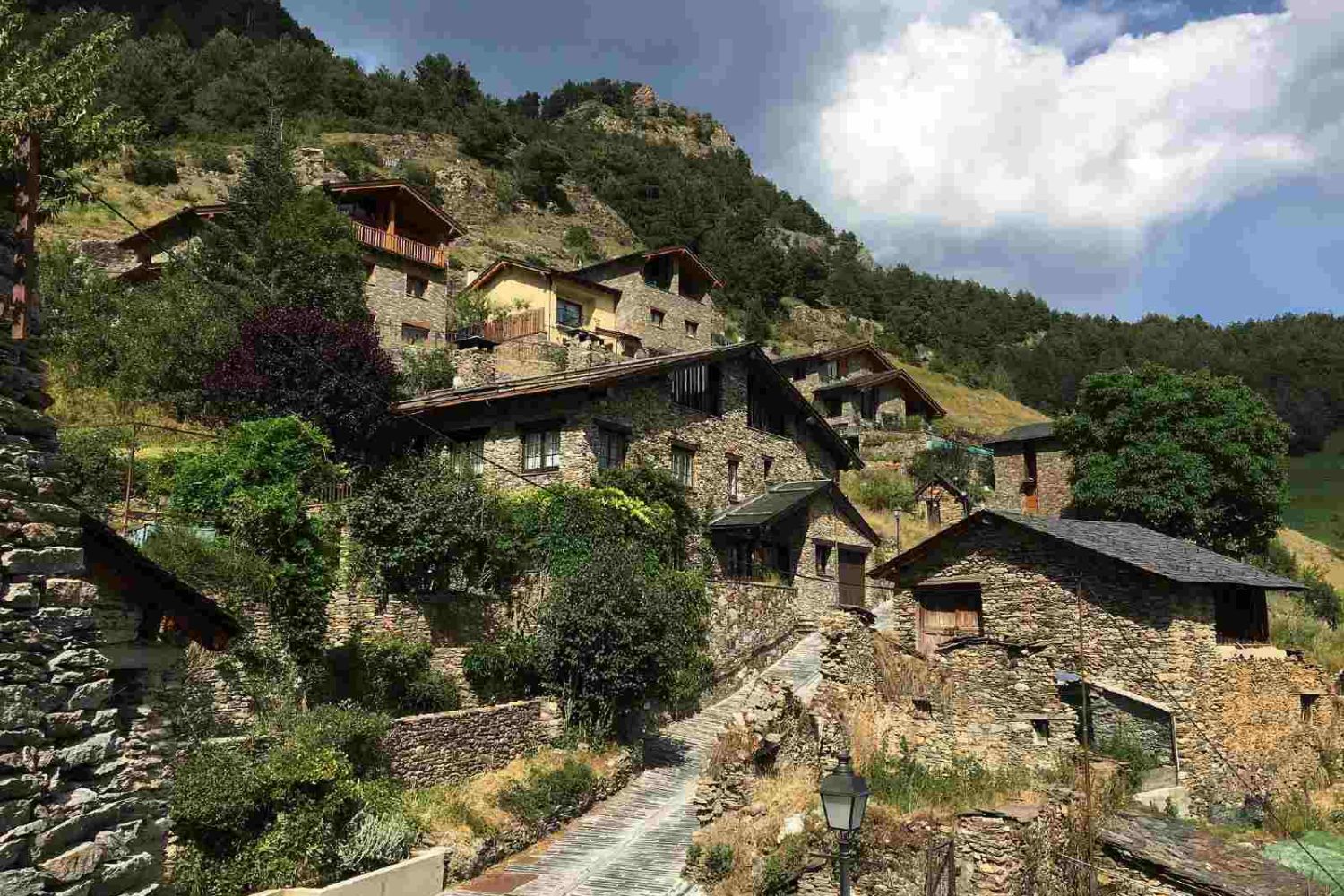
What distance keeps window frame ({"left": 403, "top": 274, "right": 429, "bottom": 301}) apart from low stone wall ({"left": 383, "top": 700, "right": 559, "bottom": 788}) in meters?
29.1

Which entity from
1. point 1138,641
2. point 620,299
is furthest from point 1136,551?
point 620,299

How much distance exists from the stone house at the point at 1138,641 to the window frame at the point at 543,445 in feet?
33.3

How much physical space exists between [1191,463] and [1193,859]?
1143 inches

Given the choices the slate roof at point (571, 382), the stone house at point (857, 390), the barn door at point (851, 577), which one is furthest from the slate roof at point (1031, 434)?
the slate roof at point (571, 382)

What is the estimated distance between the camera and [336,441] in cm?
2769

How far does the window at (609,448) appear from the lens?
26.9m

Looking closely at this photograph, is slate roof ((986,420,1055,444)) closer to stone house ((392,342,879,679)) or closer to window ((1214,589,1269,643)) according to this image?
stone house ((392,342,879,679))

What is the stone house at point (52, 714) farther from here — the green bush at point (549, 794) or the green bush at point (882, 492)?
the green bush at point (882, 492)

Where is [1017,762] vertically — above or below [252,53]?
below

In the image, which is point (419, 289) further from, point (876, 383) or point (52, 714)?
point (52, 714)

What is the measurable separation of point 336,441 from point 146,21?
9096 centimetres

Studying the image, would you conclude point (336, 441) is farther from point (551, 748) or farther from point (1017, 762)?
point (1017, 762)

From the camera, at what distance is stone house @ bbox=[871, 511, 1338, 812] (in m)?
18.4

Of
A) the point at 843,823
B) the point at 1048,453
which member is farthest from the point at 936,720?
the point at 1048,453
